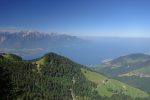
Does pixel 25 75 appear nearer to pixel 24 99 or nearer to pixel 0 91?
pixel 24 99

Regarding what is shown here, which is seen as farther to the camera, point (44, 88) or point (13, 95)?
point (44, 88)

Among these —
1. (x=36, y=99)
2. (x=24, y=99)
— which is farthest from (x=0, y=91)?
(x=36, y=99)

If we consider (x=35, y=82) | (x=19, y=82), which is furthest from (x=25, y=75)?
(x=19, y=82)

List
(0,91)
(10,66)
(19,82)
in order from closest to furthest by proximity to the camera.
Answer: (0,91) < (19,82) < (10,66)

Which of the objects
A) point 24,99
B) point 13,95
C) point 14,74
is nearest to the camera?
point 13,95

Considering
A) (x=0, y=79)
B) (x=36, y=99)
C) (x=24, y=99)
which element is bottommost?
(x=36, y=99)

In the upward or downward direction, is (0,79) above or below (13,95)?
above

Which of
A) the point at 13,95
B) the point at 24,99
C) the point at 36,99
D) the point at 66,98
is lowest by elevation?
the point at 66,98

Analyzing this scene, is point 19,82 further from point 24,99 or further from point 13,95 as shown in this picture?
point 13,95

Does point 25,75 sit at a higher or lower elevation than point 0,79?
lower
